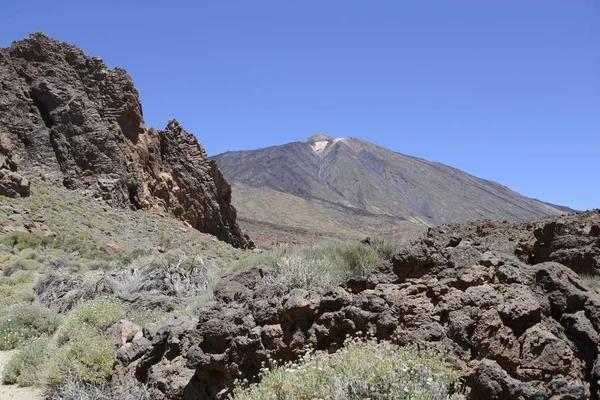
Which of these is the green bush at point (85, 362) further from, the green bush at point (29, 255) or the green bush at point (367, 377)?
the green bush at point (29, 255)

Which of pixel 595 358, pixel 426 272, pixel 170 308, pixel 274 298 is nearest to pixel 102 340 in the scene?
pixel 274 298

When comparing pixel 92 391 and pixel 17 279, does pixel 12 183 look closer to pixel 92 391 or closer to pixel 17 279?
pixel 17 279

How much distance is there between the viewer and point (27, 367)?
24.3 feet

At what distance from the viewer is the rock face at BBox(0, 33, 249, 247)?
87.3ft

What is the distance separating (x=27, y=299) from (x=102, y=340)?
6826mm

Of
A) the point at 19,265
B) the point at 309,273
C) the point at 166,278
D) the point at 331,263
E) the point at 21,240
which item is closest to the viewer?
the point at 309,273

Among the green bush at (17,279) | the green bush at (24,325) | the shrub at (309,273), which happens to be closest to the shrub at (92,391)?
the shrub at (309,273)

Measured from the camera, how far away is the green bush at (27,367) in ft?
23.5

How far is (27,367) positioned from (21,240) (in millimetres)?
13154

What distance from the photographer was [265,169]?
187 metres

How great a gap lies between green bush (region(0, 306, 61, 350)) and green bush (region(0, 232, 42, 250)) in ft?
30.3

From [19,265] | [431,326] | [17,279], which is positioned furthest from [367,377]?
[19,265]

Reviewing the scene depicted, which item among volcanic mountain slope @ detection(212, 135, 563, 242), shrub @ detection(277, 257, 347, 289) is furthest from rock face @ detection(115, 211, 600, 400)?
volcanic mountain slope @ detection(212, 135, 563, 242)

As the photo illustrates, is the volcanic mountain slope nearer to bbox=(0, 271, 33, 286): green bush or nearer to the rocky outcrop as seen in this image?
the rocky outcrop
